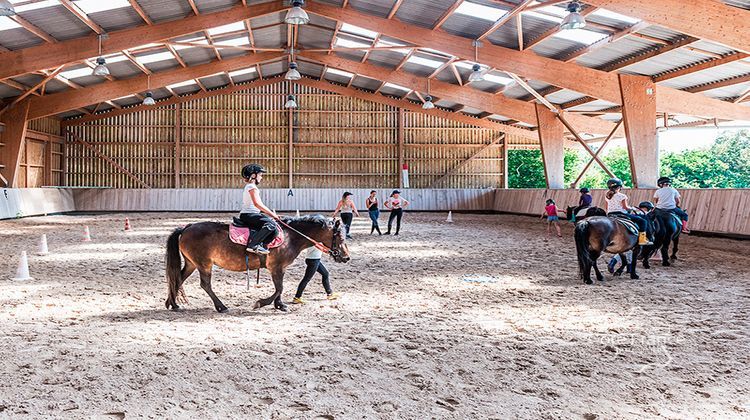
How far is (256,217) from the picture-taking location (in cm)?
621

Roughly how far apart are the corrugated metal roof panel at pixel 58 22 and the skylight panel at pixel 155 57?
4.35 meters

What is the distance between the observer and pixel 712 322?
19.9ft

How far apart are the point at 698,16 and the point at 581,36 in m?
4.51

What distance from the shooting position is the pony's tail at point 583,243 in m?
8.43

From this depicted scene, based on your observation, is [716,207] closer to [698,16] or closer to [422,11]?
[698,16]

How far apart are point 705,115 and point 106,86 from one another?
75.1ft

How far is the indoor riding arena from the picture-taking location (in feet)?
13.8

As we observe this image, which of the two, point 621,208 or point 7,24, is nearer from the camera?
point 621,208

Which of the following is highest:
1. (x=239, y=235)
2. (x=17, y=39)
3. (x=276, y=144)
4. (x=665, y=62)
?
(x=17, y=39)

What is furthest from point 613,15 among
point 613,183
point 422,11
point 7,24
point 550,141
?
point 7,24

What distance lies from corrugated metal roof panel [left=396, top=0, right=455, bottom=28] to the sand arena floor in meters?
9.38

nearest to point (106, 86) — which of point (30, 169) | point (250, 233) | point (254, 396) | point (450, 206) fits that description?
point (30, 169)

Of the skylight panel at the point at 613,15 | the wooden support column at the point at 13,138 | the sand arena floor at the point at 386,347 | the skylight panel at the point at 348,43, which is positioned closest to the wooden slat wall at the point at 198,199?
the wooden support column at the point at 13,138

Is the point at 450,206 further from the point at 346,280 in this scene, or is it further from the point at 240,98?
the point at 346,280
